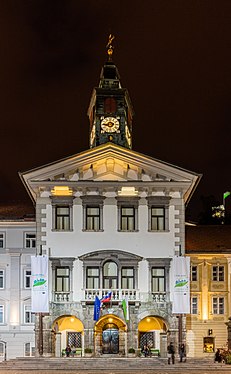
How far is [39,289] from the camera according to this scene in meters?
61.5

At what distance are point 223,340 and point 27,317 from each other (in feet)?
50.6

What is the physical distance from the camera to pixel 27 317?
6975cm

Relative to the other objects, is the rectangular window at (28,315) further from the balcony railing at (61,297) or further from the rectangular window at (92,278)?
the rectangular window at (92,278)

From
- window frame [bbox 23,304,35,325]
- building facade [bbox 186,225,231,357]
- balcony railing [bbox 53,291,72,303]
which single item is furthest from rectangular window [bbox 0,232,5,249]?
building facade [bbox 186,225,231,357]

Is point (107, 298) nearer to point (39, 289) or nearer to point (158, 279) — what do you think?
point (158, 279)

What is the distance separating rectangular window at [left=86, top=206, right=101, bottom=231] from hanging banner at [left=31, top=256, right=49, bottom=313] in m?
4.52

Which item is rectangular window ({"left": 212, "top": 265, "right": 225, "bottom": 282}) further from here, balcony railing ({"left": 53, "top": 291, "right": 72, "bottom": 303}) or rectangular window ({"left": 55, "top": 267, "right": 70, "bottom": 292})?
balcony railing ({"left": 53, "top": 291, "right": 72, "bottom": 303})

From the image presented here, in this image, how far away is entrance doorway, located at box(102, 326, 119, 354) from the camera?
63219 mm

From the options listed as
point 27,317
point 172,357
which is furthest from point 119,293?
point 27,317

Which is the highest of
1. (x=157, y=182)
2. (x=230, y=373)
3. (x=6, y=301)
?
(x=157, y=182)

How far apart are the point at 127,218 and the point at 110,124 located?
398 inches

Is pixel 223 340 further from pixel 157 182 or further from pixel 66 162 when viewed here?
pixel 66 162

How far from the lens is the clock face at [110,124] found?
232ft

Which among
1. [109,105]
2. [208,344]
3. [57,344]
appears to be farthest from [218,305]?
[109,105]
